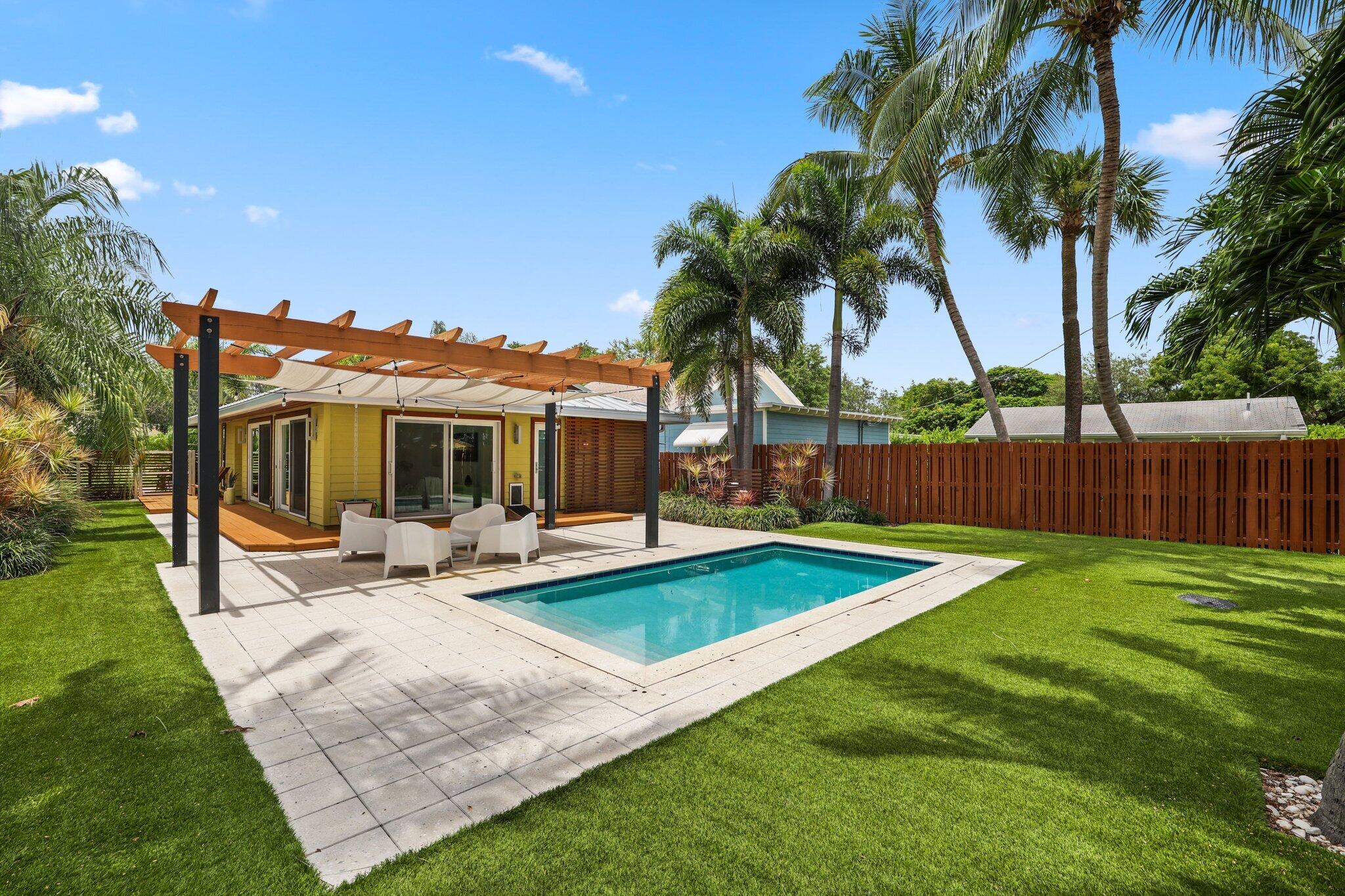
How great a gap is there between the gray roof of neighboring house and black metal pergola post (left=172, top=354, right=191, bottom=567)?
1138 inches

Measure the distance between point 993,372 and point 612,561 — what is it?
2159 inches

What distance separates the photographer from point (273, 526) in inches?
483

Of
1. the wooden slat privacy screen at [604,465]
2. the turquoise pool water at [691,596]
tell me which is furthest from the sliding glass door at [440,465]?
the turquoise pool water at [691,596]

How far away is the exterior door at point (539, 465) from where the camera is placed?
50.4ft

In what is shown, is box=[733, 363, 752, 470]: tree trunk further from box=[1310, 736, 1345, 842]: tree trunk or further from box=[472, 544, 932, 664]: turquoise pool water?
box=[1310, 736, 1345, 842]: tree trunk

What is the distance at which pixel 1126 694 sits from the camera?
4.23m

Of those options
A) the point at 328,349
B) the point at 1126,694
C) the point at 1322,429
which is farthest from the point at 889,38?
the point at 1322,429

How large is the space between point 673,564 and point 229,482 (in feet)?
47.7

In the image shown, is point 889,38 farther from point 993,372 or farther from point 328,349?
point 993,372

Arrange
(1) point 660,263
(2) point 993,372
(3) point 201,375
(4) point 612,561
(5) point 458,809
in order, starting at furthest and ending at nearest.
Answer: (2) point 993,372, (1) point 660,263, (4) point 612,561, (3) point 201,375, (5) point 458,809

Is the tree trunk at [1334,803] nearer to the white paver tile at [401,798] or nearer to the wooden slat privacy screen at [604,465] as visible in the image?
the white paver tile at [401,798]

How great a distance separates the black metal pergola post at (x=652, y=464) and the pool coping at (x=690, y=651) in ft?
3.39

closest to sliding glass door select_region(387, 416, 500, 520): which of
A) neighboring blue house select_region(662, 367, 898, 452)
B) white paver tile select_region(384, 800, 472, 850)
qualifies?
neighboring blue house select_region(662, 367, 898, 452)

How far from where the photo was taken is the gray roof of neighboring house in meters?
27.6
